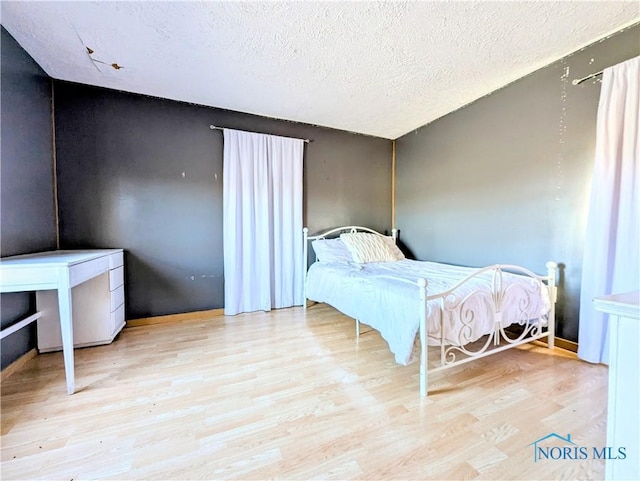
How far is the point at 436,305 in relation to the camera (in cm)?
157

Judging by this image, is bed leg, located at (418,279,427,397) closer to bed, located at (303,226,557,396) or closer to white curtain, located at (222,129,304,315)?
bed, located at (303,226,557,396)

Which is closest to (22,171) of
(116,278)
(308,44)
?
(116,278)

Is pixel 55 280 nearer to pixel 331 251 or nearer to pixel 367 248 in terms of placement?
pixel 331 251

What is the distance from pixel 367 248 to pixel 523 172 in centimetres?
167

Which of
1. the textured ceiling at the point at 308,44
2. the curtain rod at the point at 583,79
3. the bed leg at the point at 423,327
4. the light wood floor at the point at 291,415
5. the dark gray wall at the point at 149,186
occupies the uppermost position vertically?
the textured ceiling at the point at 308,44

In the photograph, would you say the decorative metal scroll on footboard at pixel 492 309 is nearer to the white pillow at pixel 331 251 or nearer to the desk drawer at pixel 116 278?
the white pillow at pixel 331 251

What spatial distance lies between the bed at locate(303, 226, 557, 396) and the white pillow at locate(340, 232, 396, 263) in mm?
224

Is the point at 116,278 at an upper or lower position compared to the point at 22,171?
lower

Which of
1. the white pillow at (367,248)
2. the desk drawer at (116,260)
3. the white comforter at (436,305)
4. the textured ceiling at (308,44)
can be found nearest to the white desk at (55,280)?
the desk drawer at (116,260)

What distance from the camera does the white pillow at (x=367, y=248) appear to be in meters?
3.07

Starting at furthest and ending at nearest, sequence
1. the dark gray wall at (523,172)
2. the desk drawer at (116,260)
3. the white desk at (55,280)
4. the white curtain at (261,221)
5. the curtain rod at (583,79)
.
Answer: the white curtain at (261,221), the desk drawer at (116,260), the dark gray wall at (523,172), the curtain rod at (583,79), the white desk at (55,280)

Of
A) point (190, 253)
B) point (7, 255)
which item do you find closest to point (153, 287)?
point (190, 253)

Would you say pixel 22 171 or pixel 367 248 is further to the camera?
pixel 367 248

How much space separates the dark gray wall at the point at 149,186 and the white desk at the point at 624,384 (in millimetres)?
3006
